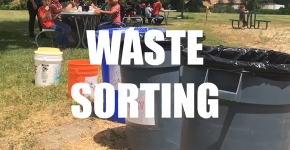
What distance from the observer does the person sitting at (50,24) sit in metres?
9.61

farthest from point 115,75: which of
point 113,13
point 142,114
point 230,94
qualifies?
point 113,13

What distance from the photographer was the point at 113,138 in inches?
176

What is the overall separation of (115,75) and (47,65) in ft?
6.17

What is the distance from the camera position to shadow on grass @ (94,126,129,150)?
4280 millimetres

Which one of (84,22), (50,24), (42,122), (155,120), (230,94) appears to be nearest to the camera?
(230,94)

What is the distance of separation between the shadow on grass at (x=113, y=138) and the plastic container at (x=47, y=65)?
1.93 meters

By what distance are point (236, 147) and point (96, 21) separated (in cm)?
887

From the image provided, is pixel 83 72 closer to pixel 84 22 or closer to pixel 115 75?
pixel 115 75

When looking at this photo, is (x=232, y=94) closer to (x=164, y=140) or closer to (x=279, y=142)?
(x=279, y=142)

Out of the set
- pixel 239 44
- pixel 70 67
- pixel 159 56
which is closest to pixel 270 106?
pixel 159 56

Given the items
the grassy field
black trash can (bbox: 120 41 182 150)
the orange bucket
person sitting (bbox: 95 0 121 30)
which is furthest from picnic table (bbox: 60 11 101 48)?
black trash can (bbox: 120 41 182 150)

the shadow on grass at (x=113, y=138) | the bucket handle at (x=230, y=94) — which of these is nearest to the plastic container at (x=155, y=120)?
the shadow on grass at (x=113, y=138)

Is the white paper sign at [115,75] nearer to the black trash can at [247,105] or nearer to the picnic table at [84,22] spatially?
the black trash can at [247,105]

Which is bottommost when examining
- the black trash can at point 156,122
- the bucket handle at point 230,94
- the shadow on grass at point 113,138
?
the shadow on grass at point 113,138
